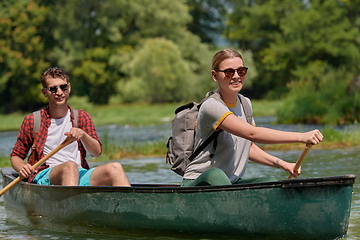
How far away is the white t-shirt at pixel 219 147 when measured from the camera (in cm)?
459

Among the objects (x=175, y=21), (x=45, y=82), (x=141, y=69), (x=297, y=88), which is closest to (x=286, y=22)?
(x=175, y=21)

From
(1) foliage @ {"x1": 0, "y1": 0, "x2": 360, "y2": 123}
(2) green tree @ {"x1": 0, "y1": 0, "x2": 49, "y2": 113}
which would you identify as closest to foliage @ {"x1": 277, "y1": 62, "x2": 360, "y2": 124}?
(1) foliage @ {"x1": 0, "y1": 0, "x2": 360, "y2": 123}

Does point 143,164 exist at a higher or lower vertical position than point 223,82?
lower

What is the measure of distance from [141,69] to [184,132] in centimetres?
3543

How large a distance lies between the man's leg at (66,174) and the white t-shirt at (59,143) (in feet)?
0.50

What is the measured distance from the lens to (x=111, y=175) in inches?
→ 218

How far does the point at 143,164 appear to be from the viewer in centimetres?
1184

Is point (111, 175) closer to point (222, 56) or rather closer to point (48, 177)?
point (48, 177)

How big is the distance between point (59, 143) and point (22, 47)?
38.4m

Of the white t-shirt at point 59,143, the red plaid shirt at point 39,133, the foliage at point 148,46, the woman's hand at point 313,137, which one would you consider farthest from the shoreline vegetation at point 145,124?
the woman's hand at point 313,137

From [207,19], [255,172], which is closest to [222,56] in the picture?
[255,172]

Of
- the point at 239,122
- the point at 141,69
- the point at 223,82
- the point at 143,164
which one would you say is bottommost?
the point at 143,164

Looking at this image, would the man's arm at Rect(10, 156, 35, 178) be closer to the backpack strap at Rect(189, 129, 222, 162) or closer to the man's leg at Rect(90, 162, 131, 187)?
the man's leg at Rect(90, 162, 131, 187)

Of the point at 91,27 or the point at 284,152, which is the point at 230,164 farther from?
the point at 91,27
